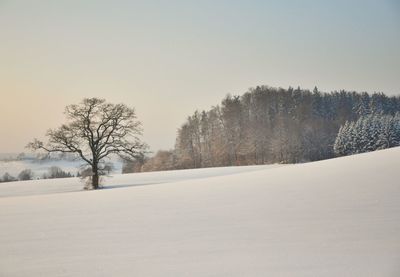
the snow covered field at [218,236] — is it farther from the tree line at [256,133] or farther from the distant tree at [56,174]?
the tree line at [256,133]

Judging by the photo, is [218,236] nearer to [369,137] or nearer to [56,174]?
[56,174]

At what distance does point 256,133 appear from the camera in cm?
6250

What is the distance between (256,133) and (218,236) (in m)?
56.9

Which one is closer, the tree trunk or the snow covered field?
the snow covered field

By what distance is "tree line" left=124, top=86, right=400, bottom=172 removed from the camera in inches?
2429

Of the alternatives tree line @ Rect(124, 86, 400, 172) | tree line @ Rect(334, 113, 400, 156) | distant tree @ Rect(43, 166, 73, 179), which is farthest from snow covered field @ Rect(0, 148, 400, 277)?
tree line @ Rect(334, 113, 400, 156)

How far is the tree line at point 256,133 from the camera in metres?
61.7

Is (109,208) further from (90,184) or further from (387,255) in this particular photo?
(90,184)

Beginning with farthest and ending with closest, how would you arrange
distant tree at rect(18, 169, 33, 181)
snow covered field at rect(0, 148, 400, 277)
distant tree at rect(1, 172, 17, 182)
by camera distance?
distant tree at rect(18, 169, 33, 181) < distant tree at rect(1, 172, 17, 182) < snow covered field at rect(0, 148, 400, 277)

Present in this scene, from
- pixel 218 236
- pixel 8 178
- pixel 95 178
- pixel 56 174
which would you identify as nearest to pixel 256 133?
pixel 56 174

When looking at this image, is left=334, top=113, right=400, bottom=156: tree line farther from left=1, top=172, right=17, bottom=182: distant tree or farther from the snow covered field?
left=1, top=172, right=17, bottom=182: distant tree

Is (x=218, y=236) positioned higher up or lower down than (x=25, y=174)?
lower down

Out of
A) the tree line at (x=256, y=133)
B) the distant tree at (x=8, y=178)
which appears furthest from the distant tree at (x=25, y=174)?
the tree line at (x=256, y=133)

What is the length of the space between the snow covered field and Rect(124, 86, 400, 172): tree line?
4436cm
